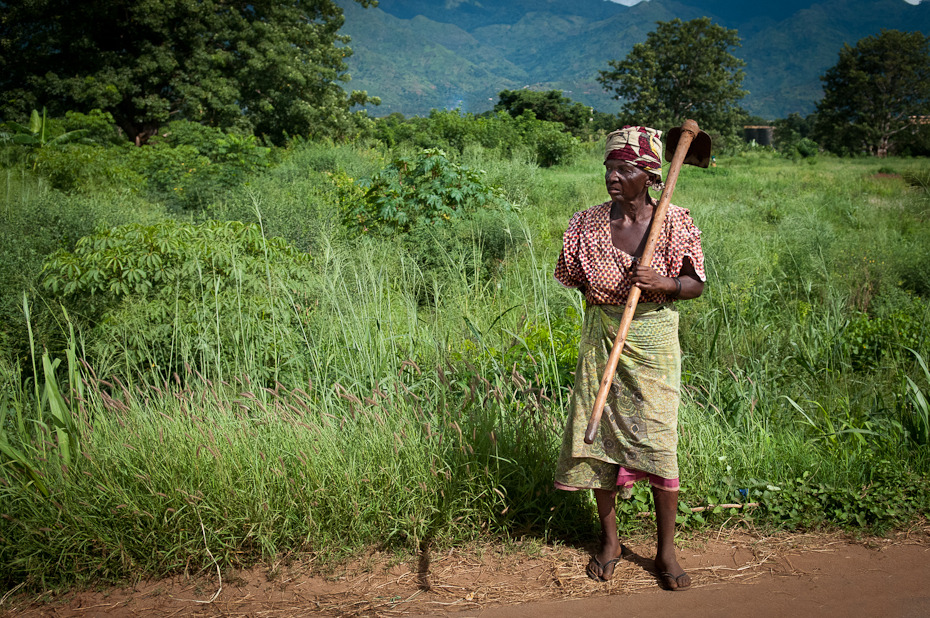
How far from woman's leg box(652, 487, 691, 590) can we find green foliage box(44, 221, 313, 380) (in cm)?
236

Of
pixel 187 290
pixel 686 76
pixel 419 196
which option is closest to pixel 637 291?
pixel 187 290

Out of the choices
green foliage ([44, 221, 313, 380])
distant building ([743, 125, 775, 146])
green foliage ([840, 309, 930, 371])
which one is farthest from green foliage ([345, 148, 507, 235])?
distant building ([743, 125, 775, 146])

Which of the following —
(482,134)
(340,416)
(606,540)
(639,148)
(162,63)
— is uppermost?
(162,63)

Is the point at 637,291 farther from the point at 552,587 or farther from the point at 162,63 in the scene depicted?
the point at 162,63

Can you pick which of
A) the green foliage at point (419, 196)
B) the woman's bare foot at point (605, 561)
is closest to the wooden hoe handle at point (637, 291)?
the woman's bare foot at point (605, 561)

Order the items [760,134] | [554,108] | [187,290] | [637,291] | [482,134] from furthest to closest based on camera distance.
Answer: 1. [760,134]
2. [554,108]
3. [482,134]
4. [187,290]
5. [637,291]

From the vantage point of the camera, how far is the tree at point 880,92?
36750 millimetres

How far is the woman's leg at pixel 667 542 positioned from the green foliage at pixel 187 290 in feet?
7.74

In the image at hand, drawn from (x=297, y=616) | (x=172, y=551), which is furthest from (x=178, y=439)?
(x=297, y=616)

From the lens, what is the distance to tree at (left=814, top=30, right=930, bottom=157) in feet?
121

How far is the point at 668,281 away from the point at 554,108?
37.8 m

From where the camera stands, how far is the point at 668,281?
2.39m

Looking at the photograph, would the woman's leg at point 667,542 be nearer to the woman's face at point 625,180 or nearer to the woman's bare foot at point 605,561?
the woman's bare foot at point 605,561

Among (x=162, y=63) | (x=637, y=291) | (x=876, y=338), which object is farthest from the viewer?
(x=162, y=63)
